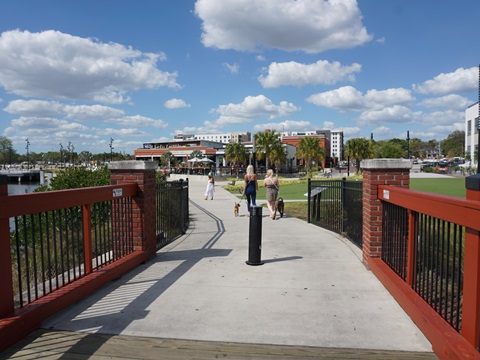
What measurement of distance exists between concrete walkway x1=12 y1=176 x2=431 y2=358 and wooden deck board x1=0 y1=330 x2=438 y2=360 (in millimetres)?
112

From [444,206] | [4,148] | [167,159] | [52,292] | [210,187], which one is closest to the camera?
[444,206]

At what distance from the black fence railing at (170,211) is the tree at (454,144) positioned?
143 m

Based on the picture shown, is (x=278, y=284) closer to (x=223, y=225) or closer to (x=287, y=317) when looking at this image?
(x=287, y=317)

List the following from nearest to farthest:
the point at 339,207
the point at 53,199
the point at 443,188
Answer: the point at 53,199 → the point at 339,207 → the point at 443,188

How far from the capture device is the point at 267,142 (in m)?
59.2

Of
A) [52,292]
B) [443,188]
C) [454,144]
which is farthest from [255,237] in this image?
[454,144]

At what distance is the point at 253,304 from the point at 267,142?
55178mm

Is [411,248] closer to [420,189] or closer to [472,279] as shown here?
[472,279]

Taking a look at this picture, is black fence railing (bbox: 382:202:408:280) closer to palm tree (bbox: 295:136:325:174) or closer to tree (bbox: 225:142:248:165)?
palm tree (bbox: 295:136:325:174)

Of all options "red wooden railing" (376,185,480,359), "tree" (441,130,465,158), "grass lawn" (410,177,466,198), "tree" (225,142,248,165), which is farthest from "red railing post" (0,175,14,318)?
"tree" (441,130,465,158)

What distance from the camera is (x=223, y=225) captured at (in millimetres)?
11156

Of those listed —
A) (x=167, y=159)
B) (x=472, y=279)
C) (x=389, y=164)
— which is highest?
(x=167, y=159)

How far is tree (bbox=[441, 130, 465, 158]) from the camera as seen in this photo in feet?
446

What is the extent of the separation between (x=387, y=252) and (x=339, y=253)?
5.46 ft
